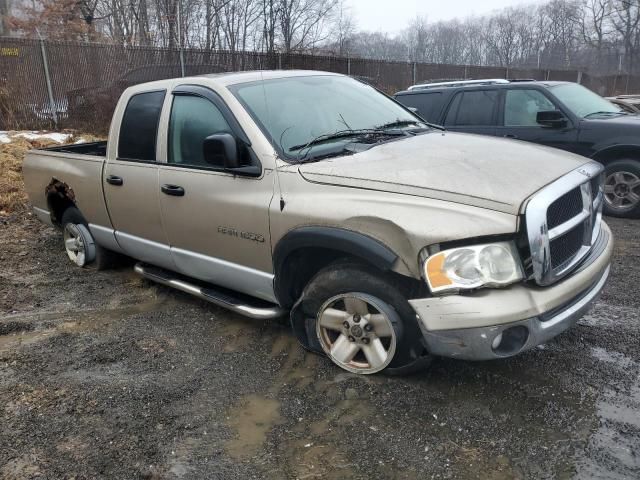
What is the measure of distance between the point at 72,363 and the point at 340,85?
2797 mm

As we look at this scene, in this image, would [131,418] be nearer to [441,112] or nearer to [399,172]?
[399,172]

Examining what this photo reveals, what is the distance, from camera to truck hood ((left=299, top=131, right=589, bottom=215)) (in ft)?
8.93

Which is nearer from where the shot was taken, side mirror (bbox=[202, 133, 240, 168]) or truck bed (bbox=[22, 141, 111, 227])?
side mirror (bbox=[202, 133, 240, 168])

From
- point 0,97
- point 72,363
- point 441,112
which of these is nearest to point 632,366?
point 72,363

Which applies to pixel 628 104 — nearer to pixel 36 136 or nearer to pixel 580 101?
pixel 580 101

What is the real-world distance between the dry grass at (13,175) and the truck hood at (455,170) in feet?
21.8

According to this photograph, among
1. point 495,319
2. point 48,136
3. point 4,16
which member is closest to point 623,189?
point 495,319

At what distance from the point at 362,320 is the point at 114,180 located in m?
2.65

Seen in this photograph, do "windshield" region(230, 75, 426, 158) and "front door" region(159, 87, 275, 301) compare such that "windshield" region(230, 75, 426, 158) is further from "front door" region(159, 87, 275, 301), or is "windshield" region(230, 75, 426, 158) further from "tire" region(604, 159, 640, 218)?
"tire" region(604, 159, 640, 218)

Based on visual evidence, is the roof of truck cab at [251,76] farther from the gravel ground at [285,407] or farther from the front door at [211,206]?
the gravel ground at [285,407]

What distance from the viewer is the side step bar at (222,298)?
358 cm

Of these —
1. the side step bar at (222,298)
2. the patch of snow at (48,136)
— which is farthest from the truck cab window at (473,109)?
the patch of snow at (48,136)

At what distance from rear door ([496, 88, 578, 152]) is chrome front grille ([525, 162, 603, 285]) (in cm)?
387

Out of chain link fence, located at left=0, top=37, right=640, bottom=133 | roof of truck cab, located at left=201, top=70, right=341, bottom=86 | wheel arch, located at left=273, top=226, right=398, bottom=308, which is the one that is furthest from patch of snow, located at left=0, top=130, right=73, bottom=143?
wheel arch, located at left=273, top=226, right=398, bottom=308
